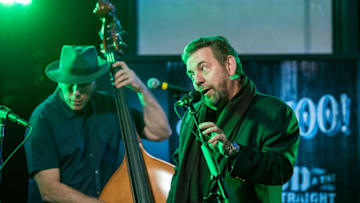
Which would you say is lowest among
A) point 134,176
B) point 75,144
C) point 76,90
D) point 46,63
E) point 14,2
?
point 134,176

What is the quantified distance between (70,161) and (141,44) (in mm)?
1777

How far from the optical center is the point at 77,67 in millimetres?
3336

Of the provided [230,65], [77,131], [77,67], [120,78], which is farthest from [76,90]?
[230,65]

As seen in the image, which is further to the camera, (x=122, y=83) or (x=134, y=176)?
(x=122, y=83)

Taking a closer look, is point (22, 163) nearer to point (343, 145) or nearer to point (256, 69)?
point (256, 69)

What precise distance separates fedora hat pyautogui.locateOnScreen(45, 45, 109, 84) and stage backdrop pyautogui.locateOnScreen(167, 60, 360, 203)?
Answer: 2.96 feet

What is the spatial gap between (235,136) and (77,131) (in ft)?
4.52

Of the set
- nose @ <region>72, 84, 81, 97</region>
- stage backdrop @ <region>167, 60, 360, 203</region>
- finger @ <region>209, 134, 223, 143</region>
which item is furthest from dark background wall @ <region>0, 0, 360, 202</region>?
finger @ <region>209, 134, 223, 143</region>

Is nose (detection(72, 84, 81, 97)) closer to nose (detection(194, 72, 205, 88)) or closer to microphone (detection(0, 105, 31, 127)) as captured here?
microphone (detection(0, 105, 31, 127))

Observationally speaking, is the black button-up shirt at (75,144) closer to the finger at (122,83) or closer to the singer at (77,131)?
the singer at (77,131)

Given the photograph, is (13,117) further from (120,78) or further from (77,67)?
(77,67)

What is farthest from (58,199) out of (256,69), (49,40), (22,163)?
(256,69)

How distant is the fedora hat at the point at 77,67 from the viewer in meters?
3.29

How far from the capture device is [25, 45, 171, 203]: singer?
3.22m
